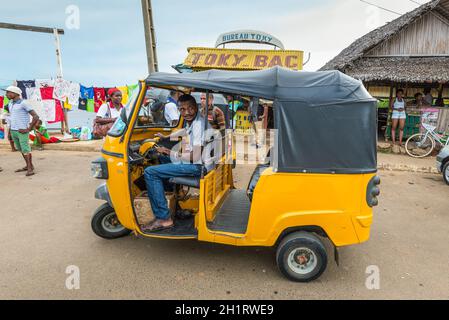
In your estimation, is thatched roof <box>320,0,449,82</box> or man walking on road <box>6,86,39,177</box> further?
thatched roof <box>320,0,449,82</box>

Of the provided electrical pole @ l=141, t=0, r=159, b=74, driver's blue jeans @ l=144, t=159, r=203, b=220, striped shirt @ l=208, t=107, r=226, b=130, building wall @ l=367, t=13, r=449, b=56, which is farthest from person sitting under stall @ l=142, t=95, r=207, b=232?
building wall @ l=367, t=13, r=449, b=56

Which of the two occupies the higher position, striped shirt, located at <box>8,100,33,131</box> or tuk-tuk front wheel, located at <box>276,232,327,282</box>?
striped shirt, located at <box>8,100,33,131</box>

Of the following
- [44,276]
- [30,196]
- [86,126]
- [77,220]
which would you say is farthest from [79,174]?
[86,126]

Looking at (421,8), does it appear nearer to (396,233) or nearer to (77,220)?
(396,233)

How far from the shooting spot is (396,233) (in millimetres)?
4145

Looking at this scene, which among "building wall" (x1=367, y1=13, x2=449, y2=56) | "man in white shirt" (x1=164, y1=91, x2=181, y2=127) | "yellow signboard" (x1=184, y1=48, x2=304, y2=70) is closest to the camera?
"man in white shirt" (x1=164, y1=91, x2=181, y2=127)

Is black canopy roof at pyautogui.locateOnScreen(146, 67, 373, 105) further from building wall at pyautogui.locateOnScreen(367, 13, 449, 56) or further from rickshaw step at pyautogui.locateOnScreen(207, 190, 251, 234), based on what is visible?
building wall at pyautogui.locateOnScreen(367, 13, 449, 56)

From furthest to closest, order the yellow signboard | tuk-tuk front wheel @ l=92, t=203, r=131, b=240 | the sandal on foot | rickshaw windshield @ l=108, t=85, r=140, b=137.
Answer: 1. the yellow signboard
2. tuk-tuk front wheel @ l=92, t=203, r=131, b=240
3. the sandal on foot
4. rickshaw windshield @ l=108, t=85, r=140, b=137

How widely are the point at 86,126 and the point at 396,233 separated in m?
11.4

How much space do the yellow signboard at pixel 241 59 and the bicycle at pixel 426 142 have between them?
19.8 ft

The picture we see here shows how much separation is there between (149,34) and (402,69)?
898cm

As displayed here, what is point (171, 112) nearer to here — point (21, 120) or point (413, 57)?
point (21, 120)

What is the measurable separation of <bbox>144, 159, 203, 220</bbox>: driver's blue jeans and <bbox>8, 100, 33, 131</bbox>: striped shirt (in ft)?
16.2

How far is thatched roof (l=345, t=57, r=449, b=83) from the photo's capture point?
33.0 ft
